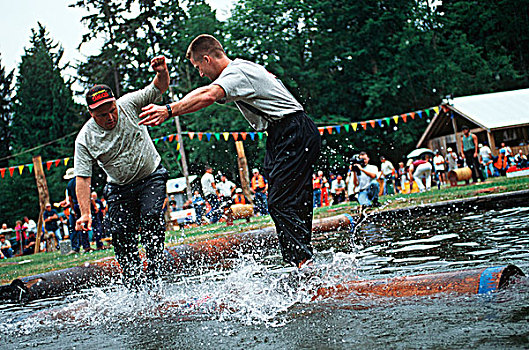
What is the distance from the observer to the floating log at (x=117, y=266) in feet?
21.0

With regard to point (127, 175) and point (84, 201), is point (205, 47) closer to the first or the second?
point (127, 175)

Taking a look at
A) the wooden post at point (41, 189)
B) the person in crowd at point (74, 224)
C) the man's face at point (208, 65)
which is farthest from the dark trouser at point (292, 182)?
the wooden post at point (41, 189)

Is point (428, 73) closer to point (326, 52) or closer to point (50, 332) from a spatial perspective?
point (326, 52)

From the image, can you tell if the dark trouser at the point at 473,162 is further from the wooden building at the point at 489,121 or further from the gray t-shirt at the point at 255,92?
the gray t-shirt at the point at 255,92

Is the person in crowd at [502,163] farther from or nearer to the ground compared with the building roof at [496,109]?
nearer to the ground

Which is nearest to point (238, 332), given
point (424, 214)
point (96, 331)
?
point (96, 331)

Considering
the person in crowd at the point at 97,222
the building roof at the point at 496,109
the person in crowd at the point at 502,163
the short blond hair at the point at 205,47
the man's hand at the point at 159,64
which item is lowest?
the person in crowd at the point at 502,163

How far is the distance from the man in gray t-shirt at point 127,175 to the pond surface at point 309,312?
0.42 m

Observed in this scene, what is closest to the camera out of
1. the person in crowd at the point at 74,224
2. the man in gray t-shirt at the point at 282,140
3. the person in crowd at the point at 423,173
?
the man in gray t-shirt at the point at 282,140

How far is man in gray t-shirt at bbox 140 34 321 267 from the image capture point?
3.79 m

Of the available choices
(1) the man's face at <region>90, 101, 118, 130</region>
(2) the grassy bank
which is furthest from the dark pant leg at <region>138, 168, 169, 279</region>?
(2) the grassy bank

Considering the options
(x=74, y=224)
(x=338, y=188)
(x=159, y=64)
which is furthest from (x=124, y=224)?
(x=338, y=188)

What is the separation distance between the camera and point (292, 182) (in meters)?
3.86

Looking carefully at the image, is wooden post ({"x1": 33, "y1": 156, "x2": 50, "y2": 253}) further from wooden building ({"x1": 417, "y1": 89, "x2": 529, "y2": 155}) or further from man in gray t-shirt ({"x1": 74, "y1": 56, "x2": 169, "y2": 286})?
wooden building ({"x1": 417, "y1": 89, "x2": 529, "y2": 155})
